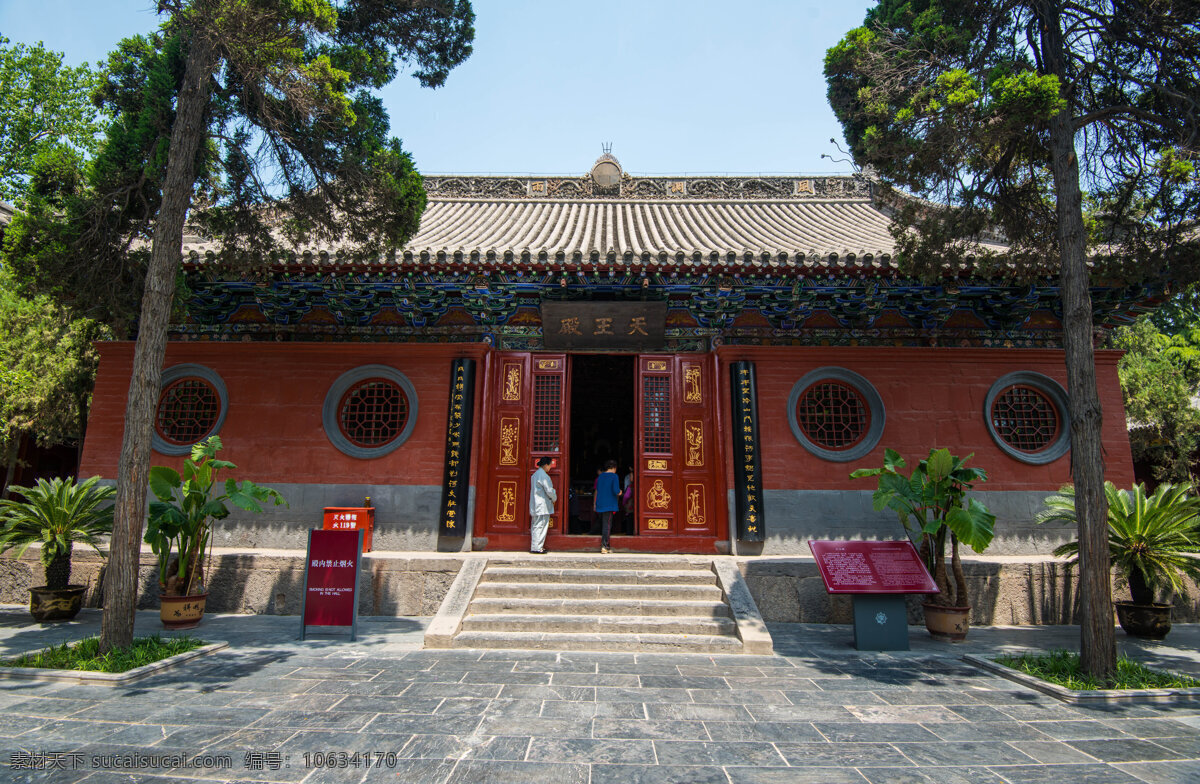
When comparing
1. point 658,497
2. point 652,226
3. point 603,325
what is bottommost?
point 658,497

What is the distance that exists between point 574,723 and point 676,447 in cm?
443

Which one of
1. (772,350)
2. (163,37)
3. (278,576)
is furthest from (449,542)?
(163,37)

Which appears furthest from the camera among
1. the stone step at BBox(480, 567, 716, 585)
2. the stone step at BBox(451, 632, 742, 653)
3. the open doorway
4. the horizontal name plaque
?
the open doorway

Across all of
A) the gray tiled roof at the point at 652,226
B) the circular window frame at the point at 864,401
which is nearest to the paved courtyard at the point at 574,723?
the circular window frame at the point at 864,401

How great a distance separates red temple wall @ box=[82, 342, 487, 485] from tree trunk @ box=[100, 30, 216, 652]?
258 centimetres

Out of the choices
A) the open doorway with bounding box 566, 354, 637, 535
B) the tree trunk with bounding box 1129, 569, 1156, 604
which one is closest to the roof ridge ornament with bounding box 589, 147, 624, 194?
the open doorway with bounding box 566, 354, 637, 535

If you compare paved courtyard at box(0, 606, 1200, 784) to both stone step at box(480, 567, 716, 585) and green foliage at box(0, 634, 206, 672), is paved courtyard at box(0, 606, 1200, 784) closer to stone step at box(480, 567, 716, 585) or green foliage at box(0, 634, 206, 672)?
green foliage at box(0, 634, 206, 672)

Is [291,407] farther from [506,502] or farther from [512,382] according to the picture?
[506,502]

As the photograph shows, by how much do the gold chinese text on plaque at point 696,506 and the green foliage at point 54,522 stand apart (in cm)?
641

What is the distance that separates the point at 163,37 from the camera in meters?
5.75

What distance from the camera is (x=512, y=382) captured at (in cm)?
789

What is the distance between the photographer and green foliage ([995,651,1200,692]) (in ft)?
14.1

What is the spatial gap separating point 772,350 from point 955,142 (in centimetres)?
317

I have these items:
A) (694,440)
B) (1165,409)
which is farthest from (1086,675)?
(1165,409)
